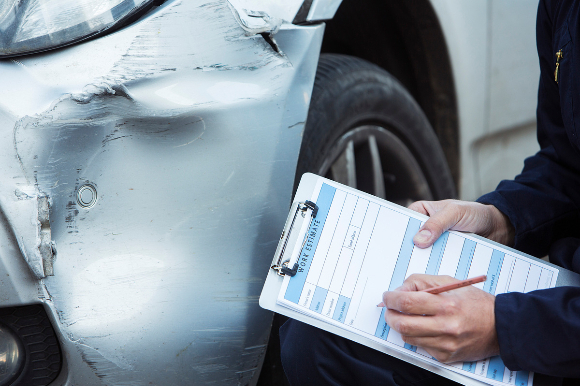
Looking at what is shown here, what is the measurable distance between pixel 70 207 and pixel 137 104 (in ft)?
0.61

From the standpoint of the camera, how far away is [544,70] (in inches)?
40.7

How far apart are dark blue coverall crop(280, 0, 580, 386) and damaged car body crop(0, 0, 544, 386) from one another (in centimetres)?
13

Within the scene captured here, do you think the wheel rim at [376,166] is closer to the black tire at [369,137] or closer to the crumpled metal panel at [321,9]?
the black tire at [369,137]

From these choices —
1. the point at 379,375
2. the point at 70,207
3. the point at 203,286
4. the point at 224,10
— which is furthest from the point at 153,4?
the point at 379,375

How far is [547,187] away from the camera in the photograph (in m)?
1.02

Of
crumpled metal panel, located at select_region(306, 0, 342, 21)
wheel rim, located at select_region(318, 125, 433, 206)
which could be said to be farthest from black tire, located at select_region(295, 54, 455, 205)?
crumpled metal panel, located at select_region(306, 0, 342, 21)

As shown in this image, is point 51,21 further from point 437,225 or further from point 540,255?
point 540,255

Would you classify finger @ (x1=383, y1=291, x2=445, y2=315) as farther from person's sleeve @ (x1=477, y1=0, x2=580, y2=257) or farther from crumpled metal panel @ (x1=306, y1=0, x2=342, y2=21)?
crumpled metal panel @ (x1=306, y1=0, x2=342, y2=21)

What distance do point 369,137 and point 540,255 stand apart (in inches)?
19.8

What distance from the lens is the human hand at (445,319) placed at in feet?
2.32

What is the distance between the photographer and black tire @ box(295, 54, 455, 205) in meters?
1.08

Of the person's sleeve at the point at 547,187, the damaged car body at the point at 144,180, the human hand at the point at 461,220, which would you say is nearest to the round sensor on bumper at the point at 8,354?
the damaged car body at the point at 144,180

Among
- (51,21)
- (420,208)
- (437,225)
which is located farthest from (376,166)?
(51,21)

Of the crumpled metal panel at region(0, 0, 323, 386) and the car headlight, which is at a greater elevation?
the car headlight
